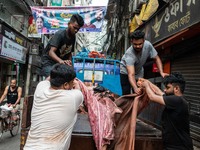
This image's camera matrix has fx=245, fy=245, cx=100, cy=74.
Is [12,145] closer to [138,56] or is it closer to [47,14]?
[138,56]

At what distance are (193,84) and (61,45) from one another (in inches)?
159

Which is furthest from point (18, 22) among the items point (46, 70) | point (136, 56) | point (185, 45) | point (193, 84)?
point (136, 56)

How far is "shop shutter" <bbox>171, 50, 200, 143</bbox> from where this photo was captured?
5871 millimetres

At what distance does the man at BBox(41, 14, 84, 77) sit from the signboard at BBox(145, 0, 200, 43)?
2.89m

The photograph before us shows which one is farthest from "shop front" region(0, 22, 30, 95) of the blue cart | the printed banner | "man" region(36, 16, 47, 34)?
the blue cart

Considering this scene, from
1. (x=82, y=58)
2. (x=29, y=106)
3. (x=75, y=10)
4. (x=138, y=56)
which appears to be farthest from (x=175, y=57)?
(x=29, y=106)

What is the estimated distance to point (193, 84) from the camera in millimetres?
6371

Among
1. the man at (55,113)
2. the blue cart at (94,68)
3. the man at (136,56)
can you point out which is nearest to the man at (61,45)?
the man at (136,56)

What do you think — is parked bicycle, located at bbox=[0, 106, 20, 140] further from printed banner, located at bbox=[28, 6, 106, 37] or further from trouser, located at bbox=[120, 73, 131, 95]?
printed banner, located at bbox=[28, 6, 106, 37]

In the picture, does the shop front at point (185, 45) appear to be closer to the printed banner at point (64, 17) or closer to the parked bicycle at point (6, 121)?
the printed banner at point (64, 17)

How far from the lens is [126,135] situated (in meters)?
2.69

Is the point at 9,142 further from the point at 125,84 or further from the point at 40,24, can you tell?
the point at 40,24

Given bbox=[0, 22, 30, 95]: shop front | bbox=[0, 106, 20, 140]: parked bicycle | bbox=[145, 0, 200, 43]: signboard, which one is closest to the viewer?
bbox=[145, 0, 200, 43]: signboard

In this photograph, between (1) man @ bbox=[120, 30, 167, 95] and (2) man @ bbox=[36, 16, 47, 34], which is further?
(2) man @ bbox=[36, 16, 47, 34]
